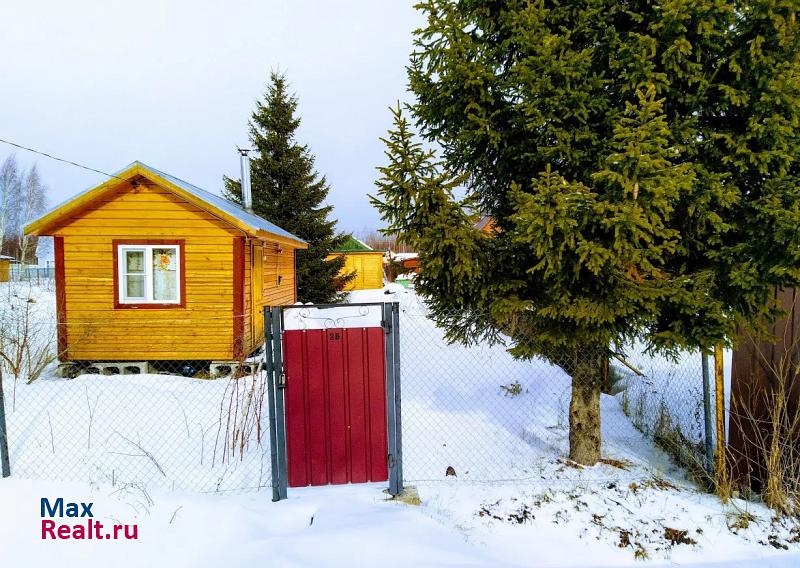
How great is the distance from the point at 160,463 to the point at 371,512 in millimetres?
2446

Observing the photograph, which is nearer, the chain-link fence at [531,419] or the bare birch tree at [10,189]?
the chain-link fence at [531,419]

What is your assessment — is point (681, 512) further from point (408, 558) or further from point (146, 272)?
point (146, 272)

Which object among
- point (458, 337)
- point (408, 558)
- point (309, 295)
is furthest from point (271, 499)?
point (309, 295)

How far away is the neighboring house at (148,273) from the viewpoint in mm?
7859

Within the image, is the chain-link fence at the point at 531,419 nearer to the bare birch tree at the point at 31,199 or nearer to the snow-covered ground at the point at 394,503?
the snow-covered ground at the point at 394,503

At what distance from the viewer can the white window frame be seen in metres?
7.94

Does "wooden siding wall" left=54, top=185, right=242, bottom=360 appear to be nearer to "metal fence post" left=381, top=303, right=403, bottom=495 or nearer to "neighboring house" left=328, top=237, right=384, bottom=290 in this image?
"metal fence post" left=381, top=303, right=403, bottom=495

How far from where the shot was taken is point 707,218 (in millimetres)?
3355

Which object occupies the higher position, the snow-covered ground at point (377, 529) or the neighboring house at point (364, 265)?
the neighboring house at point (364, 265)

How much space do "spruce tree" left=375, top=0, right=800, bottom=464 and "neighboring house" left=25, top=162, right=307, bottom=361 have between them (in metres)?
5.35

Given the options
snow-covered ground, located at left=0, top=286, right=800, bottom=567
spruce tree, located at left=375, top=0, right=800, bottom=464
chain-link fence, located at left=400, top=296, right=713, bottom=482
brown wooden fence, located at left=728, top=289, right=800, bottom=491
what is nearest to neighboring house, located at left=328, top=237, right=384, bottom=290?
chain-link fence, located at left=400, top=296, right=713, bottom=482

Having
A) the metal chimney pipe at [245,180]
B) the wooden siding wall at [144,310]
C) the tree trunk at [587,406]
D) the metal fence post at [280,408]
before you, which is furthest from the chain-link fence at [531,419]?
the metal chimney pipe at [245,180]

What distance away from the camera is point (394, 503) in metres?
3.48

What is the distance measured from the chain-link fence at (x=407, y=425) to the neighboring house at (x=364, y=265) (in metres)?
18.5
